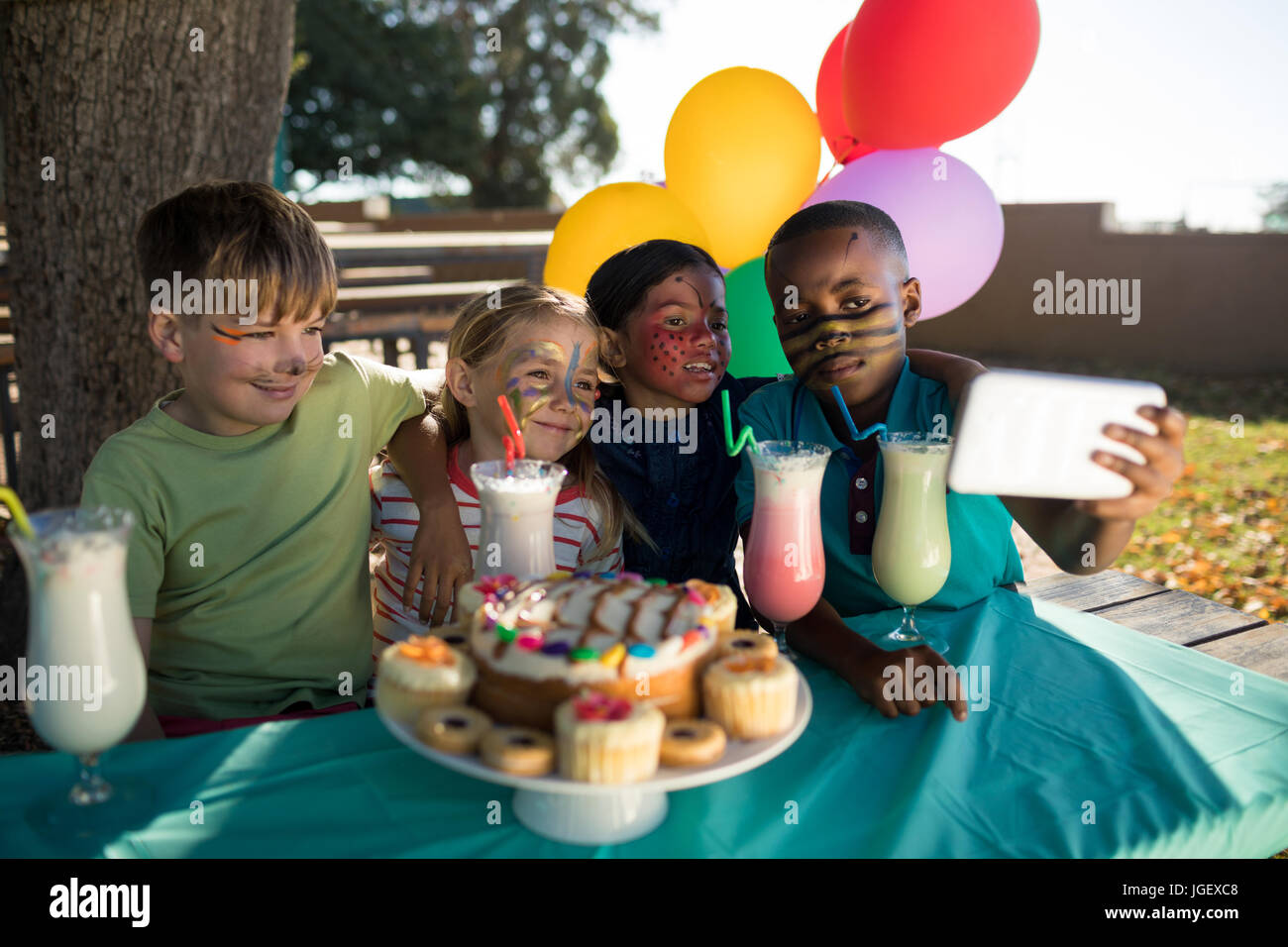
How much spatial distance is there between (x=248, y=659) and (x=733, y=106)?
2.24m

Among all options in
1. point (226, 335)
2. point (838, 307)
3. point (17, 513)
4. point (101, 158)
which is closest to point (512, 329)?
point (226, 335)

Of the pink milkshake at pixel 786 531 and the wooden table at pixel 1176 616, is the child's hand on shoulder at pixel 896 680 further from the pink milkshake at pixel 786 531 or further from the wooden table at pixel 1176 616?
the wooden table at pixel 1176 616

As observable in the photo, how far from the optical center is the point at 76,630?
129 cm

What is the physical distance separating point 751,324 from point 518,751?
203 cm

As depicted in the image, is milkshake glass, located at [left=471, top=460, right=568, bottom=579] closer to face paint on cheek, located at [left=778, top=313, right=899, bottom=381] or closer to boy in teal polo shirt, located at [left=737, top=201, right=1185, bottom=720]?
boy in teal polo shirt, located at [left=737, top=201, right=1185, bottom=720]

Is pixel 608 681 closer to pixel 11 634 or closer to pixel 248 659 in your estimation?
pixel 248 659

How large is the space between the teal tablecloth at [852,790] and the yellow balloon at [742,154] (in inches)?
74.4

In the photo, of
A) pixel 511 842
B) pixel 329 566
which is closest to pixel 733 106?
pixel 329 566

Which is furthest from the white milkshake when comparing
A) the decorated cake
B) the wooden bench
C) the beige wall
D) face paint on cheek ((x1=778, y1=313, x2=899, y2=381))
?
the beige wall

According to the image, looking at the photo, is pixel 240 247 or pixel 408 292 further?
pixel 408 292

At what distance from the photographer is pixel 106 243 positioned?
3211mm

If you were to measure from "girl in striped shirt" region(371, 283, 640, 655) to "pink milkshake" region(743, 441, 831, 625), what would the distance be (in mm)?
615

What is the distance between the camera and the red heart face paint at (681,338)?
2.50 meters

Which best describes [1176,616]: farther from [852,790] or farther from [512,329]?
[512,329]
